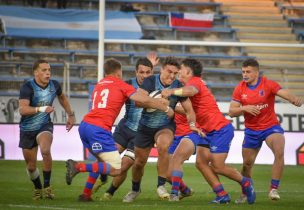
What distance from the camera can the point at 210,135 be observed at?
13.0 m

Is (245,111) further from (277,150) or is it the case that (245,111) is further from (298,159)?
(298,159)

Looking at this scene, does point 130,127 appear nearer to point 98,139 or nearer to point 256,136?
point 98,139

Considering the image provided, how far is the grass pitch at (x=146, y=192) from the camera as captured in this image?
12195 millimetres

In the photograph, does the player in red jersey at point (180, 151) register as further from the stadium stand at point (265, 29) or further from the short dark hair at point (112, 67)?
the stadium stand at point (265, 29)

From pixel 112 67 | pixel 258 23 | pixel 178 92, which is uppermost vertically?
pixel 258 23

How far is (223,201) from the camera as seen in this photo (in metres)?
12.9

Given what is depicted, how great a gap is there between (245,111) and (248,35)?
20.0m

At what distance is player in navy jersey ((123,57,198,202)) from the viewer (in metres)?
13.4

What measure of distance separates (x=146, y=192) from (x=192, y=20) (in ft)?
60.0

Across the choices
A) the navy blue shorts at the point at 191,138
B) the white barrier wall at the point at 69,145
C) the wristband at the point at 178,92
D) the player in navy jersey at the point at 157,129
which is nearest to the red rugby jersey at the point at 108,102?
the wristband at the point at 178,92

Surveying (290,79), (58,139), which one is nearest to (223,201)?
(58,139)

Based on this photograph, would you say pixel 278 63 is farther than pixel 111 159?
Yes

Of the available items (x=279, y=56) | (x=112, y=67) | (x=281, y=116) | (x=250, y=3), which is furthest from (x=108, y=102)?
(x=250, y=3)

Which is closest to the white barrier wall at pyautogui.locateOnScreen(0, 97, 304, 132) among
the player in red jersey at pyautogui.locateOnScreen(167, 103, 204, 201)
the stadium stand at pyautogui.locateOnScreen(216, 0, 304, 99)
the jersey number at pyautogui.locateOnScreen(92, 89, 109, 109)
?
the stadium stand at pyautogui.locateOnScreen(216, 0, 304, 99)
